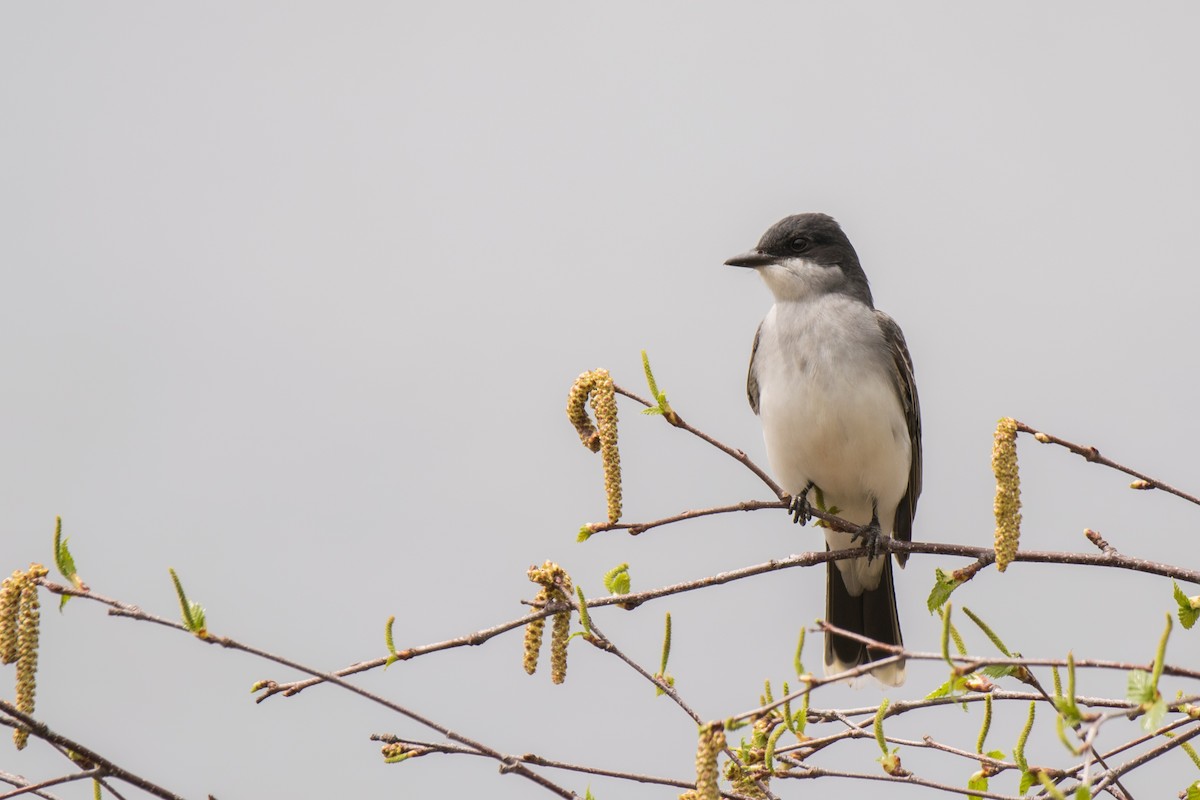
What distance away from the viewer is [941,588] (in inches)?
160

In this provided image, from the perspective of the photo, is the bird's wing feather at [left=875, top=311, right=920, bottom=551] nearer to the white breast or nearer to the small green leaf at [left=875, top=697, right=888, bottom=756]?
the white breast

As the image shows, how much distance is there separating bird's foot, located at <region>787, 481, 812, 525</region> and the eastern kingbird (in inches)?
0.7

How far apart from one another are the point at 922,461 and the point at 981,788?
10.6ft

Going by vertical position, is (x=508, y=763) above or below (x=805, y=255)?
below

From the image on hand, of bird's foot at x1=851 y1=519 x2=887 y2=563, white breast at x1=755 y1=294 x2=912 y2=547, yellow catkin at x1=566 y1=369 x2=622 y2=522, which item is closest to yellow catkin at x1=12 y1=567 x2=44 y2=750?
yellow catkin at x1=566 y1=369 x2=622 y2=522

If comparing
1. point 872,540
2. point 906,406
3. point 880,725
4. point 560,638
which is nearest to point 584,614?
point 560,638

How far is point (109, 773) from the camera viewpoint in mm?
2828

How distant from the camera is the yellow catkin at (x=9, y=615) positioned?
293 centimetres

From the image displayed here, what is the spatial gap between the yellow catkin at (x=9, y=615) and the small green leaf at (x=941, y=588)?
2.45 metres

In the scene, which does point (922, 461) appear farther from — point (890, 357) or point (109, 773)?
point (109, 773)

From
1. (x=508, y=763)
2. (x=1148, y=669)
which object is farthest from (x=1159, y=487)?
(x=508, y=763)

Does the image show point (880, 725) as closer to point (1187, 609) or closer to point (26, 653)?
point (1187, 609)

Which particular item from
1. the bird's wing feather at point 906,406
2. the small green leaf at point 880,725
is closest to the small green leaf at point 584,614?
the small green leaf at point 880,725

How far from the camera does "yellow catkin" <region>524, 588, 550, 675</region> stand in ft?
11.2
